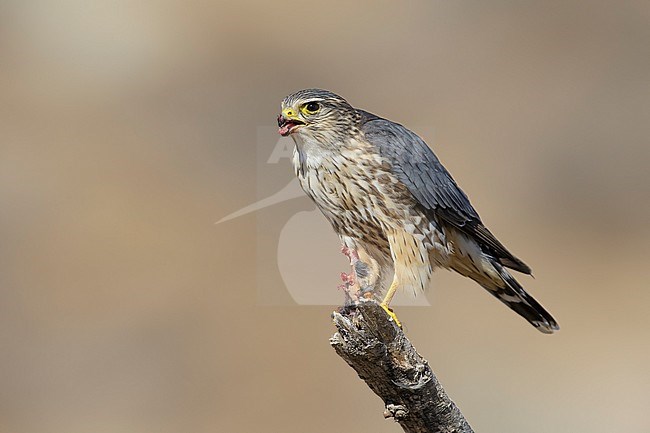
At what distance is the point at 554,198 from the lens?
591cm

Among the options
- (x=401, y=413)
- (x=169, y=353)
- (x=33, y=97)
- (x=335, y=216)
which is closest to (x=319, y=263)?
(x=335, y=216)

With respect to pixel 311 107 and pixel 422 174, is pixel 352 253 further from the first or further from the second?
pixel 311 107

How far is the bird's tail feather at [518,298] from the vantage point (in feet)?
10.2

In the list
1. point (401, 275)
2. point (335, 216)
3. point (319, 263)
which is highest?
point (319, 263)

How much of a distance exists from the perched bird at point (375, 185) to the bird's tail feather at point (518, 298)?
0.72ft

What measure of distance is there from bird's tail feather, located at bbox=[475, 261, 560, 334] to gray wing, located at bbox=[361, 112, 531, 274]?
195 mm

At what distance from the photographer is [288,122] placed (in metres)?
2.70

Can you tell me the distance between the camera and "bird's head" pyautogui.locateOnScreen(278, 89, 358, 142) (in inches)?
106

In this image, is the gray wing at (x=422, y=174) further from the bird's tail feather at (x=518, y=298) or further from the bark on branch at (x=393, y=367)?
the bark on branch at (x=393, y=367)

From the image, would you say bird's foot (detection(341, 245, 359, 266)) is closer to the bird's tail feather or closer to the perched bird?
the perched bird

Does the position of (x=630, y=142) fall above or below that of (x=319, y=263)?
above

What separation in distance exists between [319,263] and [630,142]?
3.34 m

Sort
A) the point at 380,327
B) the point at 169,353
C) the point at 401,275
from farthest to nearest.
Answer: the point at 169,353, the point at 401,275, the point at 380,327

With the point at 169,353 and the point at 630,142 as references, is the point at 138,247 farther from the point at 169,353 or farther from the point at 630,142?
the point at 630,142
